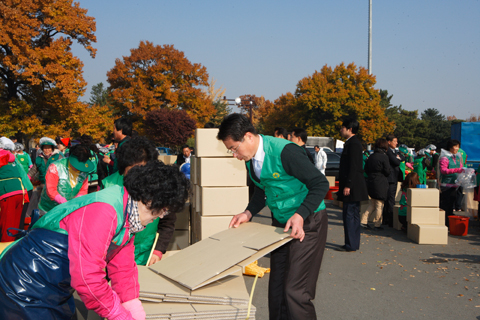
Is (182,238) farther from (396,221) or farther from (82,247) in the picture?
(396,221)

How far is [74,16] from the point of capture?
26281 mm

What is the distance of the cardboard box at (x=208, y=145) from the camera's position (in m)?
4.89

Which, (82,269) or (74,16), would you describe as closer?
(82,269)

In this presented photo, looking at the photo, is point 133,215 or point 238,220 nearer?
point 133,215

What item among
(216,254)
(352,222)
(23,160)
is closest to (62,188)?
(216,254)

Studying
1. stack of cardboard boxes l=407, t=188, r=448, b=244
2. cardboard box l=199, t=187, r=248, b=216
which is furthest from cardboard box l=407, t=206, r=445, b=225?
cardboard box l=199, t=187, r=248, b=216

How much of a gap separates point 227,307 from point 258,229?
57 centimetres

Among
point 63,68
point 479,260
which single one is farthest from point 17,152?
point 63,68

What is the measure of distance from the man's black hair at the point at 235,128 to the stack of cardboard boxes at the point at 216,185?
7.60 feet

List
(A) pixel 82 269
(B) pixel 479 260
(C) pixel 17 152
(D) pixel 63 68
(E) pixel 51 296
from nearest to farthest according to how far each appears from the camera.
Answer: (A) pixel 82 269
(E) pixel 51 296
(B) pixel 479 260
(C) pixel 17 152
(D) pixel 63 68

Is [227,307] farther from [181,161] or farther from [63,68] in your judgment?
[63,68]

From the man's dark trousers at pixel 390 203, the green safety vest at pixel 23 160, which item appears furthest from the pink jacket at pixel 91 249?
the green safety vest at pixel 23 160

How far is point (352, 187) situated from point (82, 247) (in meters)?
5.26

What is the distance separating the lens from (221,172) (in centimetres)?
492
